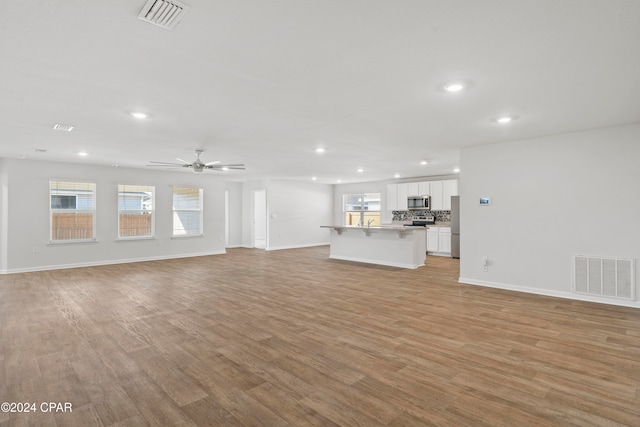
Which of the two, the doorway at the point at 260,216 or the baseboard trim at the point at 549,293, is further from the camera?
the doorway at the point at 260,216

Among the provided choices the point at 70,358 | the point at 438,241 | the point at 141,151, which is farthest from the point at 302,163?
the point at 70,358

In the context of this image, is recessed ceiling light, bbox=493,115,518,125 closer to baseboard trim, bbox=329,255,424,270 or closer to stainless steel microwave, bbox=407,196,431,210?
baseboard trim, bbox=329,255,424,270

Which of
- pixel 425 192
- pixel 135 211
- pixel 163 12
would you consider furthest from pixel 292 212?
pixel 163 12

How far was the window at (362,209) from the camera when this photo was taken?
40.4ft

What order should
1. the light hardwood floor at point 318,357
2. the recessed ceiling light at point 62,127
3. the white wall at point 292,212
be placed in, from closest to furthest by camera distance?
the light hardwood floor at point 318,357, the recessed ceiling light at point 62,127, the white wall at point 292,212

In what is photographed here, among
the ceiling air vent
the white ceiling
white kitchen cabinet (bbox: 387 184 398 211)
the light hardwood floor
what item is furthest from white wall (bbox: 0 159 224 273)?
the ceiling air vent

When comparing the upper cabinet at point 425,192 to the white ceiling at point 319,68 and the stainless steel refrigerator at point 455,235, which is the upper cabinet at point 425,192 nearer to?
the stainless steel refrigerator at point 455,235

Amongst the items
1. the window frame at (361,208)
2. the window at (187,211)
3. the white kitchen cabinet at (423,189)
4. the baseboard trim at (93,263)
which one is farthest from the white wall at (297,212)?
the white kitchen cabinet at (423,189)

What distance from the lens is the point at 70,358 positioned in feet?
9.55

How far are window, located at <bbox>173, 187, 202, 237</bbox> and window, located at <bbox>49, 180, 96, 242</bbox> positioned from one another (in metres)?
2.02

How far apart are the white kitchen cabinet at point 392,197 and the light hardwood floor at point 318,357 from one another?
5.84m

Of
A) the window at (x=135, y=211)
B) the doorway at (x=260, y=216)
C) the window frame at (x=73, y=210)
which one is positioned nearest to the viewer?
the window frame at (x=73, y=210)

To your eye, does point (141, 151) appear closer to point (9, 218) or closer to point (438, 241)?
point (9, 218)

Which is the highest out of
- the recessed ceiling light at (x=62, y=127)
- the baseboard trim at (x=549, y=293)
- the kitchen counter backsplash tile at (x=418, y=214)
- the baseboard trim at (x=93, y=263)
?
the recessed ceiling light at (x=62, y=127)
